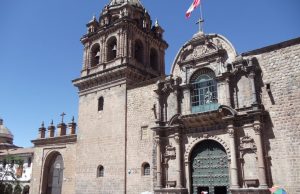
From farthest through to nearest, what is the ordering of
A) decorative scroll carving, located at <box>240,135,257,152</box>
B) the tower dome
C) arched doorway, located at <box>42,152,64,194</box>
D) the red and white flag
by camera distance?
1. arched doorway, located at <box>42,152,64,194</box>
2. the tower dome
3. the red and white flag
4. decorative scroll carving, located at <box>240,135,257,152</box>

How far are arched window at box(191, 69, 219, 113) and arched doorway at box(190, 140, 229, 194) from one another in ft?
6.48

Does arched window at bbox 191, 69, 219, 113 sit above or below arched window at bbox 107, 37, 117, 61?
below

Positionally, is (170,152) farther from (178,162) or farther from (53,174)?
(53,174)

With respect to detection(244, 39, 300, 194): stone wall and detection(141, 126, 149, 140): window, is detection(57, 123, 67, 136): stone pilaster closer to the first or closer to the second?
detection(141, 126, 149, 140): window

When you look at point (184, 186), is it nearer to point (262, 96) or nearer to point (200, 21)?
point (262, 96)

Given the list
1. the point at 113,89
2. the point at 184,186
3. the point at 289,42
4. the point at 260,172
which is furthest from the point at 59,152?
the point at 289,42

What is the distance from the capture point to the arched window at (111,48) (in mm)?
24172

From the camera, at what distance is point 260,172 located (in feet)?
48.4

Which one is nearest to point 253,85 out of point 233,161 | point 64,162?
point 233,161

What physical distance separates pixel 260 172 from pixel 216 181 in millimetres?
2728

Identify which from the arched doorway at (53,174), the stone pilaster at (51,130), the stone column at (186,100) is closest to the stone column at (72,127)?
the stone pilaster at (51,130)

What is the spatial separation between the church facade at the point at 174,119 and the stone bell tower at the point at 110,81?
8 centimetres

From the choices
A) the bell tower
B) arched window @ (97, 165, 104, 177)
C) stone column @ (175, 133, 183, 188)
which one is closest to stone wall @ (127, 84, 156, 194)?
stone column @ (175, 133, 183, 188)

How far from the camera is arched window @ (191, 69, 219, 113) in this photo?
17845 mm
